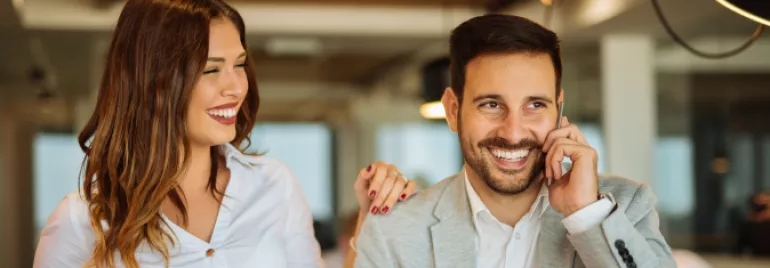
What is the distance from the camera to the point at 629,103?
275 inches

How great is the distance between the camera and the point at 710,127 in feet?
21.2

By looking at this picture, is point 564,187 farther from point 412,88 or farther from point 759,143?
point 412,88

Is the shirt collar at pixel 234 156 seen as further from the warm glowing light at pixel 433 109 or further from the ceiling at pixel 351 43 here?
the ceiling at pixel 351 43

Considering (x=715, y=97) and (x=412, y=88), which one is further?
(x=412, y=88)

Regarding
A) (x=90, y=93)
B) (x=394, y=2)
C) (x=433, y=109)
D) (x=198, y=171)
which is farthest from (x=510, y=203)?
(x=90, y=93)

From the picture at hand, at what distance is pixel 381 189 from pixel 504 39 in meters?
0.47

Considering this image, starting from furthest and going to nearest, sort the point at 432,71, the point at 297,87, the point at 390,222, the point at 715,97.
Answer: the point at 297,87, the point at 715,97, the point at 432,71, the point at 390,222

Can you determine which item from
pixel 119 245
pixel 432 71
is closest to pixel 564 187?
pixel 119 245

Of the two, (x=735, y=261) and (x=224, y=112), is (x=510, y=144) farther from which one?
(x=735, y=261)

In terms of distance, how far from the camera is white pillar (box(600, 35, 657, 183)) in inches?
272

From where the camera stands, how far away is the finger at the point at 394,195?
2088 millimetres

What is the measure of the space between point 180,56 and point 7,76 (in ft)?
17.6

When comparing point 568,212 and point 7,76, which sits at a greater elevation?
point 7,76

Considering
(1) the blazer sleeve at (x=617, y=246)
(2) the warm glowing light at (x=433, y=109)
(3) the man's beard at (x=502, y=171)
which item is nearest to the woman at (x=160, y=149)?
(3) the man's beard at (x=502, y=171)
